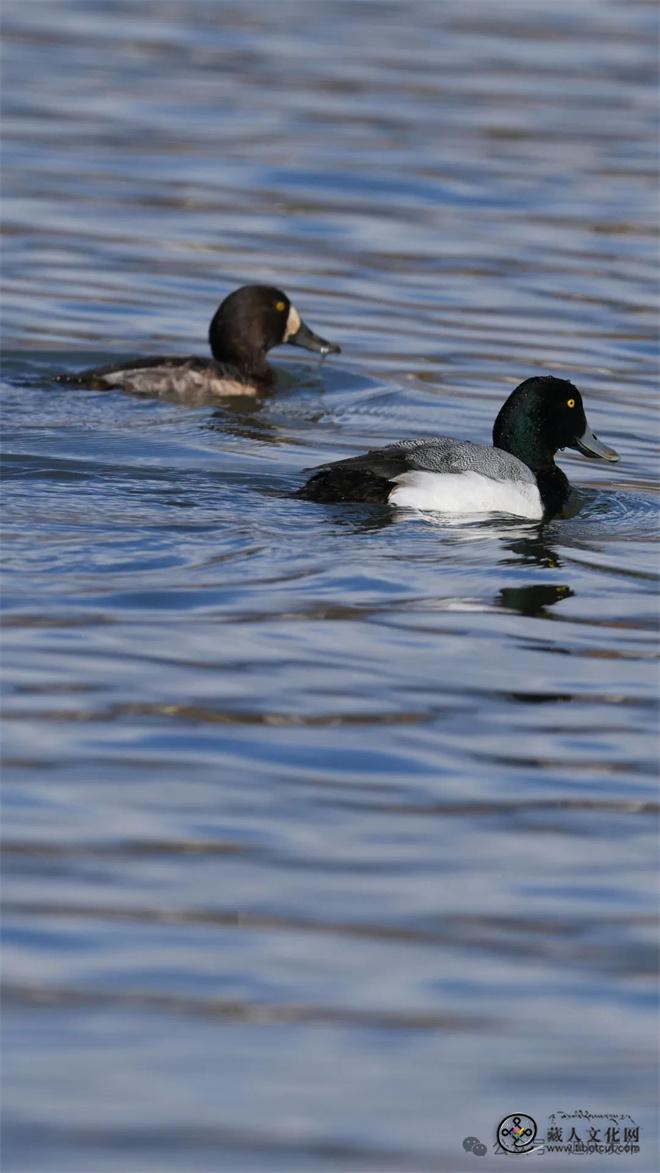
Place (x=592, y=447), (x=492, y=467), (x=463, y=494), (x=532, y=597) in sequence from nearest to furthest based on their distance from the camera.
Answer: (x=532, y=597)
(x=463, y=494)
(x=492, y=467)
(x=592, y=447)

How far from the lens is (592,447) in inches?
391

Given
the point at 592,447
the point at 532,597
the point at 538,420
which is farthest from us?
the point at 592,447

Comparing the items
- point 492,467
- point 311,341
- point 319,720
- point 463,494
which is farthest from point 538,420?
point 319,720

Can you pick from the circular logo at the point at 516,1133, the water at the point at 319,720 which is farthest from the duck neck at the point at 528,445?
the circular logo at the point at 516,1133

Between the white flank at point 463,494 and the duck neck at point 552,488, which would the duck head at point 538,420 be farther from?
the white flank at point 463,494

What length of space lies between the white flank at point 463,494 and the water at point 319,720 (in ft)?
0.34

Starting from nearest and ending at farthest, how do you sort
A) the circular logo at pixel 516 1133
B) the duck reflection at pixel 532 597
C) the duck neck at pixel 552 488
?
the circular logo at pixel 516 1133, the duck reflection at pixel 532 597, the duck neck at pixel 552 488

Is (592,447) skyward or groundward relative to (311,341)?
groundward

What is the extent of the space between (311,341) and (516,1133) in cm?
886

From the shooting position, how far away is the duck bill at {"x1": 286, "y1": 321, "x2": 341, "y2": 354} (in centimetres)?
1261

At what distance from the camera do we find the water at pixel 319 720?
4.30 m

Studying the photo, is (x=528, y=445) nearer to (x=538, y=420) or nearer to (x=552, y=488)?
(x=538, y=420)

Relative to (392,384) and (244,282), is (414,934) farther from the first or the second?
(244,282)

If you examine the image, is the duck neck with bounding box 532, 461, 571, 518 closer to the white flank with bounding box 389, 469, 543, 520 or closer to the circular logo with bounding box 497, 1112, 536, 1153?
the white flank with bounding box 389, 469, 543, 520
